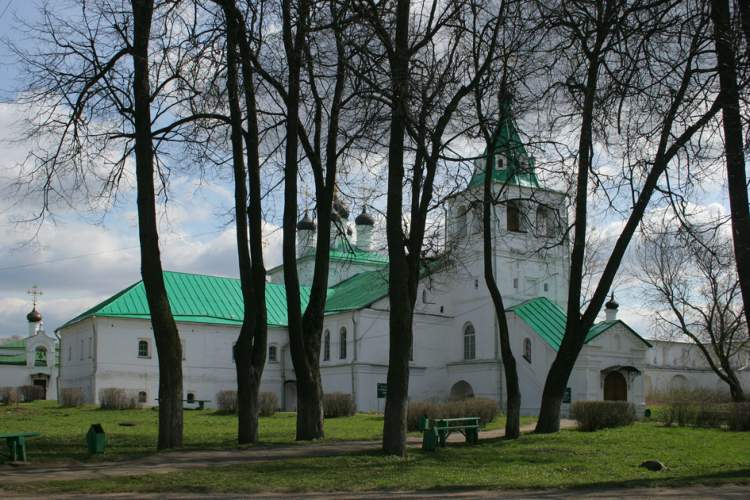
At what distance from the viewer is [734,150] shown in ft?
38.4

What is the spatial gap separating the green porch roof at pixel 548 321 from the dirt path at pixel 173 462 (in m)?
23.3

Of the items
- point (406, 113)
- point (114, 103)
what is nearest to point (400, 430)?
point (406, 113)

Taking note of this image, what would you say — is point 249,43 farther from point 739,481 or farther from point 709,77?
point 739,481

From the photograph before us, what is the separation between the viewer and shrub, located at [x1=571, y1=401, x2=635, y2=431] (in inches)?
871

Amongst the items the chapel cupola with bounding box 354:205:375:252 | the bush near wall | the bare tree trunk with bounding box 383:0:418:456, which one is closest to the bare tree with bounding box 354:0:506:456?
the bare tree trunk with bounding box 383:0:418:456

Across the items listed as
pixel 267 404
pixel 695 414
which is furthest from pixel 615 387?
pixel 267 404

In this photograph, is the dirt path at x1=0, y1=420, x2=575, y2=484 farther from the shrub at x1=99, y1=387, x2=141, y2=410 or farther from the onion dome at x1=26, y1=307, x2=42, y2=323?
the onion dome at x1=26, y1=307, x2=42, y2=323

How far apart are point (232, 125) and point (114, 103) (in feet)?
7.24

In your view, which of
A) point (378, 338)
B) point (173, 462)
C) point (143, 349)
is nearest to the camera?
point (173, 462)

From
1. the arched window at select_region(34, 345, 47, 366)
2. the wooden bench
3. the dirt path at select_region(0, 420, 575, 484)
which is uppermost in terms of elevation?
the arched window at select_region(34, 345, 47, 366)

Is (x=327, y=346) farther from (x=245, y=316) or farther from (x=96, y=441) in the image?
(x=96, y=441)

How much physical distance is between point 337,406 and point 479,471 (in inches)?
766

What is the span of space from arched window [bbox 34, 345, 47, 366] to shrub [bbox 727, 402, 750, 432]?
53699 mm

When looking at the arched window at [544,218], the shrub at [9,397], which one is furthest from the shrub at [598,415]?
the shrub at [9,397]
